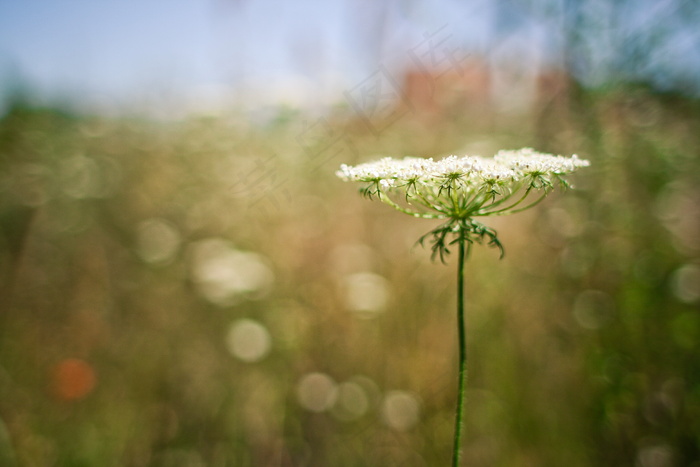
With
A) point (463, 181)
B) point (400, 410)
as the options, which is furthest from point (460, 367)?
point (400, 410)

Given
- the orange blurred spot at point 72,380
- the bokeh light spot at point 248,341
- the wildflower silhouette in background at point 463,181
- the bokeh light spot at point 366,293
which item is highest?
the bokeh light spot at point 366,293

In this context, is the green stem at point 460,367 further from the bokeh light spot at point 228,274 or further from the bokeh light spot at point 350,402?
the bokeh light spot at point 228,274


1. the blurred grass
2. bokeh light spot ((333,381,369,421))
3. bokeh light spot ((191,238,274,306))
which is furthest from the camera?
bokeh light spot ((191,238,274,306))

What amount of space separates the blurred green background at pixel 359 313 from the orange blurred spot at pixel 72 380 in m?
0.01

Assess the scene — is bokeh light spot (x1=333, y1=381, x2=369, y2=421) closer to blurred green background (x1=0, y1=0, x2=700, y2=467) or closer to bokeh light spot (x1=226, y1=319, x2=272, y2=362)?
blurred green background (x1=0, y1=0, x2=700, y2=467)

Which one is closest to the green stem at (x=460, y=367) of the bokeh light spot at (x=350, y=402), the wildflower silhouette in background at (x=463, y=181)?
the wildflower silhouette in background at (x=463, y=181)

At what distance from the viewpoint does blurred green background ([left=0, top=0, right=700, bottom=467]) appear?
2334 millimetres

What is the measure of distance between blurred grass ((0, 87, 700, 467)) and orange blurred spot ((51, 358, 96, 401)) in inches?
0.4

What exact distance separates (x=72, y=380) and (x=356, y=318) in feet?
6.25

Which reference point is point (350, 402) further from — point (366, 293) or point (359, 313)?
point (366, 293)

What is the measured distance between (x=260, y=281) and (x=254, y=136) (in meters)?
2.32

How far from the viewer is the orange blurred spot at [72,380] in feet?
8.71

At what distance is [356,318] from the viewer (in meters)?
3.00

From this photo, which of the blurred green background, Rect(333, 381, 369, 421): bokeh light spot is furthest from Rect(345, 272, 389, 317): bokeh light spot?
Rect(333, 381, 369, 421): bokeh light spot
